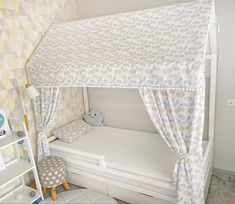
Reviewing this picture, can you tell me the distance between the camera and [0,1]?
2.26 metres

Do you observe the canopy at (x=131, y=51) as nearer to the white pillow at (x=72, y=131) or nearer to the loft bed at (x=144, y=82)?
the loft bed at (x=144, y=82)

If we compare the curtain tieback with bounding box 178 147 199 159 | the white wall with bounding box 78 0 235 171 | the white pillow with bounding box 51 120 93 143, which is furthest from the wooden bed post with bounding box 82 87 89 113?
the curtain tieback with bounding box 178 147 199 159

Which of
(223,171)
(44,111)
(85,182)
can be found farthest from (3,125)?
(223,171)

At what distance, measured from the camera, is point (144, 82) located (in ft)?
5.98

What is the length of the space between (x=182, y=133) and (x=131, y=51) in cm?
89

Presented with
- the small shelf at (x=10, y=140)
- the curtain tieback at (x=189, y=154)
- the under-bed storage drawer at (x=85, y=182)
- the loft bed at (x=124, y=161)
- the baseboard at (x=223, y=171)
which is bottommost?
the baseboard at (x=223, y=171)

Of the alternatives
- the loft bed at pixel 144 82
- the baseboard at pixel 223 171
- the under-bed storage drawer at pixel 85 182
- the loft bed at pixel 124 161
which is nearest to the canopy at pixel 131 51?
the loft bed at pixel 144 82

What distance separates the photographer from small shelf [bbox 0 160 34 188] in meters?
2.16

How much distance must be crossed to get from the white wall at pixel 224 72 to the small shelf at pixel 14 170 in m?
2.31

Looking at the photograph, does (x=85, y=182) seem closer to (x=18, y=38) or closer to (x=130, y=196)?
(x=130, y=196)

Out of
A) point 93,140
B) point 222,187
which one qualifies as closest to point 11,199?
point 93,140

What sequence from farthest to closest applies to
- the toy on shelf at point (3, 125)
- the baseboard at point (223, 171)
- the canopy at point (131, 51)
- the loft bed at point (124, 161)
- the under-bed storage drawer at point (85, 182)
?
the baseboard at point (223, 171) → the under-bed storage drawer at point (85, 182) → the toy on shelf at point (3, 125) → the loft bed at point (124, 161) → the canopy at point (131, 51)

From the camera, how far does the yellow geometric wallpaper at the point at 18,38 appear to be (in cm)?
234

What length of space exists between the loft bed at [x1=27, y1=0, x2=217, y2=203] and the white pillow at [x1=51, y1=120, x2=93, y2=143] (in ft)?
0.41
